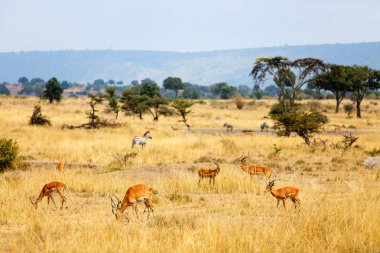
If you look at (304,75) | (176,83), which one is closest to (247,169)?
(304,75)

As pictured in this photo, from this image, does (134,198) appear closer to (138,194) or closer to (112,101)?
(138,194)

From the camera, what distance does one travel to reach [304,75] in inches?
1431

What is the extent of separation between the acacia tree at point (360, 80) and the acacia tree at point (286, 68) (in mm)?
30295

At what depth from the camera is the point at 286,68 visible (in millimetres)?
36812

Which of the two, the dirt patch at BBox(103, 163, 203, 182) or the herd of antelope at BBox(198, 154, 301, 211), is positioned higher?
the herd of antelope at BBox(198, 154, 301, 211)

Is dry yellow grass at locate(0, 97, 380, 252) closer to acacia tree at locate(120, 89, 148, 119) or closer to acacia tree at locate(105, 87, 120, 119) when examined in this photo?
acacia tree at locate(105, 87, 120, 119)

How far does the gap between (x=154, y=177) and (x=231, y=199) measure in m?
4.30

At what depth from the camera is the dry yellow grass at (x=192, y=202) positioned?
25.5ft

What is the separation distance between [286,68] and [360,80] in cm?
3202

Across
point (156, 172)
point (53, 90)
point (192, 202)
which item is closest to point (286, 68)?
point (156, 172)

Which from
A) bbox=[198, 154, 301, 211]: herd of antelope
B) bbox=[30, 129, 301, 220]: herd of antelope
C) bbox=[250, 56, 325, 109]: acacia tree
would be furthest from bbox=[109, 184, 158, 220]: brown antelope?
bbox=[250, 56, 325, 109]: acacia tree

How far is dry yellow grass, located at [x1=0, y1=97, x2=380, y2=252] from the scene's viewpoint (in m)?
7.77

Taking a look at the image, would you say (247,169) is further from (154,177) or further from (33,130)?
(33,130)

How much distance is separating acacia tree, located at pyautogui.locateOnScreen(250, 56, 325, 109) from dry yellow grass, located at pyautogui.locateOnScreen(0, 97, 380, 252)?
688 cm
